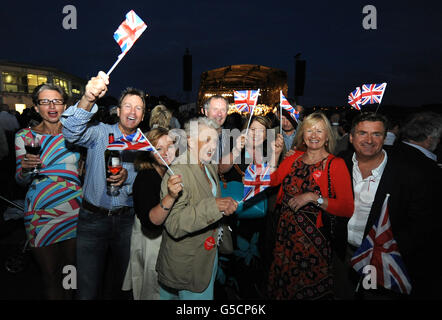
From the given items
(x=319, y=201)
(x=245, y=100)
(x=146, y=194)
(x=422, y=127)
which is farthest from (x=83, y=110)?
(x=422, y=127)

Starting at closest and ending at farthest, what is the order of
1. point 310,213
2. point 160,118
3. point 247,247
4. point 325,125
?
1. point 310,213
2. point 325,125
3. point 247,247
4. point 160,118

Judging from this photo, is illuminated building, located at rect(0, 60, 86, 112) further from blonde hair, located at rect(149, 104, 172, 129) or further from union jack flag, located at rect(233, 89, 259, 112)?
union jack flag, located at rect(233, 89, 259, 112)

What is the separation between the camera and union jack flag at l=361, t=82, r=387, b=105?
4.79 metres

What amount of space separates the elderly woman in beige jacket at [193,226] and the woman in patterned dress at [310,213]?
2.84ft

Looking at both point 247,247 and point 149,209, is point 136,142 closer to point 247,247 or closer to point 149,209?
point 149,209

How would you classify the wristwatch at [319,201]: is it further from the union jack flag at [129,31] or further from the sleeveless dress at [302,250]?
the union jack flag at [129,31]

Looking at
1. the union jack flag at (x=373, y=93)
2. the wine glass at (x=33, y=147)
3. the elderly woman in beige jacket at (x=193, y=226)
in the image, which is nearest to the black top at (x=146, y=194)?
the elderly woman in beige jacket at (x=193, y=226)

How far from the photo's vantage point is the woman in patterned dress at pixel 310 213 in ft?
7.62

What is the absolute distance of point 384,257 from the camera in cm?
204

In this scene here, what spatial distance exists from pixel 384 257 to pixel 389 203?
1.52 ft

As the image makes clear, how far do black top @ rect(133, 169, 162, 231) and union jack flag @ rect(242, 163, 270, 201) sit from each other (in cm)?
73
